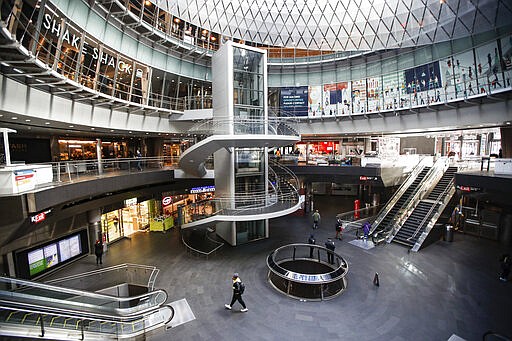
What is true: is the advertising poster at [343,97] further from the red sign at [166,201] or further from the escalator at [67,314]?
the escalator at [67,314]

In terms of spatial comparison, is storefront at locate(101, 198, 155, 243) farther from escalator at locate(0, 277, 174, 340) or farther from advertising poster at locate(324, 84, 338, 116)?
advertising poster at locate(324, 84, 338, 116)

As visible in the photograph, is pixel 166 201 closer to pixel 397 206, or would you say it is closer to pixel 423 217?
pixel 397 206

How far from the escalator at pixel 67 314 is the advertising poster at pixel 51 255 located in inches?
288

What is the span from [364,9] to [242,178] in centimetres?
2123

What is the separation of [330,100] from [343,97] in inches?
52.9

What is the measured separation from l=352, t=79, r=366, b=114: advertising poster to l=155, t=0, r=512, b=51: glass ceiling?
133 inches

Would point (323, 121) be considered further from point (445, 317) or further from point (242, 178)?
point (445, 317)

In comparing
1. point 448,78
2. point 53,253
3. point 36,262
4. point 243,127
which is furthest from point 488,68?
point 36,262

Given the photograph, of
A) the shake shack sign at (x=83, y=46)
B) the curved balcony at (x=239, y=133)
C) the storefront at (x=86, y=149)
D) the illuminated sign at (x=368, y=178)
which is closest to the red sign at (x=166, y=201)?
the storefront at (x=86, y=149)

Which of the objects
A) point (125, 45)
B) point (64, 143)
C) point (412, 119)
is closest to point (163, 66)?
point (125, 45)

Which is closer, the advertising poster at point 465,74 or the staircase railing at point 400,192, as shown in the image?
the advertising poster at point 465,74

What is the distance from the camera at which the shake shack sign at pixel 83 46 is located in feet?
38.7

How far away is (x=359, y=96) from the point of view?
24969mm

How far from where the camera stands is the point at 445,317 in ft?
31.5
